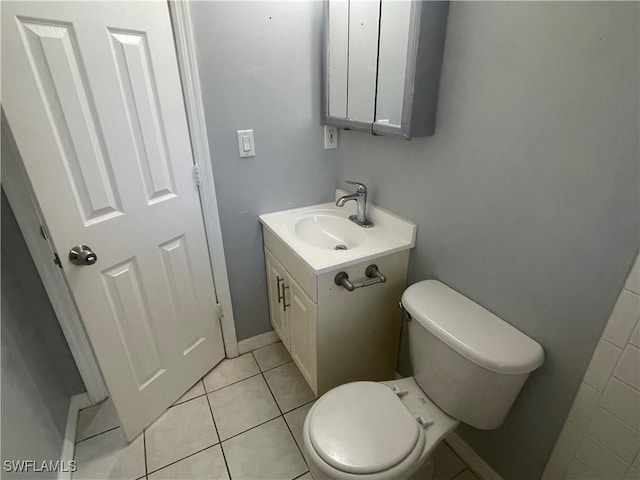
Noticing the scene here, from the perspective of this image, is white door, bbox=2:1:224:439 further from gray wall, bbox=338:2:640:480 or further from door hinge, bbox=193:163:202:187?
gray wall, bbox=338:2:640:480

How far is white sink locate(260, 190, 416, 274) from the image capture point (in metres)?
1.27

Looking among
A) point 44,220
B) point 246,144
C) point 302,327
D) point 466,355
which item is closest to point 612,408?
point 466,355

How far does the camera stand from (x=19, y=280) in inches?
50.2

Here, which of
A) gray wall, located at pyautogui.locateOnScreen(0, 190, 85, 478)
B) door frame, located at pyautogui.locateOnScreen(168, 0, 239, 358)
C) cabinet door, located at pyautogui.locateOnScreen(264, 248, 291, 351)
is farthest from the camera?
cabinet door, located at pyautogui.locateOnScreen(264, 248, 291, 351)

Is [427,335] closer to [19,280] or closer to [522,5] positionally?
[522,5]

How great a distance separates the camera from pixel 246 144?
150 cm

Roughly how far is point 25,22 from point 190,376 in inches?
58.6

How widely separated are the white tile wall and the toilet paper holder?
662mm

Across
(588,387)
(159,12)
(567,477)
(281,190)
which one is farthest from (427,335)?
(159,12)

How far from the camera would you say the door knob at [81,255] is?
1.10m

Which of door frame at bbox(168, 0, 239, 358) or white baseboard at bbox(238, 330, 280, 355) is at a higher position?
door frame at bbox(168, 0, 239, 358)

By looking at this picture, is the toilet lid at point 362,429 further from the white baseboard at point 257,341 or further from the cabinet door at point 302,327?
the white baseboard at point 257,341

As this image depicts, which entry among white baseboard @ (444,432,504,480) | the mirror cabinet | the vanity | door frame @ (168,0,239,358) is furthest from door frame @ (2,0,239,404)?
white baseboard @ (444,432,504,480)

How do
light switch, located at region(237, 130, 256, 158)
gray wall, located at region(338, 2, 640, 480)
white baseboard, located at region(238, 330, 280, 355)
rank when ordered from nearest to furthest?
gray wall, located at region(338, 2, 640, 480), light switch, located at region(237, 130, 256, 158), white baseboard, located at region(238, 330, 280, 355)
